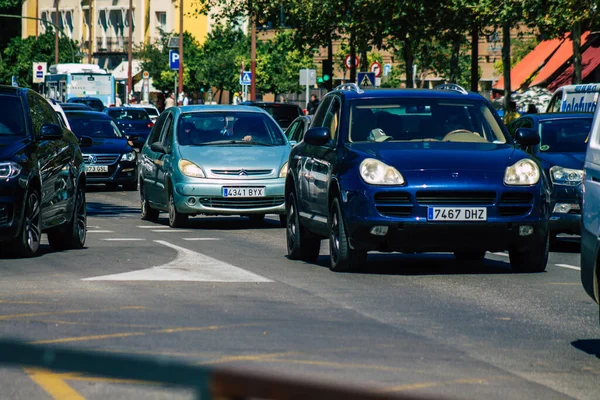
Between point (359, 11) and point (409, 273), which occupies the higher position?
point (359, 11)

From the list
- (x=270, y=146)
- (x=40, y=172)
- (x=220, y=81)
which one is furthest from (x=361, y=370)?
(x=220, y=81)

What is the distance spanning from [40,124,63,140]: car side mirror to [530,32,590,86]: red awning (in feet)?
134

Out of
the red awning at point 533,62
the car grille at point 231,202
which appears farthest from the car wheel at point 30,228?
the red awning at point 533,62

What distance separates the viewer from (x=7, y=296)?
9586 millimetres

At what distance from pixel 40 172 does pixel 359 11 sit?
35847 millimetres

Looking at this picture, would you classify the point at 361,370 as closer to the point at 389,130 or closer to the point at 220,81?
the point at 389,130

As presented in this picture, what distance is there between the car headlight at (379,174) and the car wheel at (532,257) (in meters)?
1.34

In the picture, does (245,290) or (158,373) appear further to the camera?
(245,290)

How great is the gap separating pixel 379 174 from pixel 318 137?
48.7 inches

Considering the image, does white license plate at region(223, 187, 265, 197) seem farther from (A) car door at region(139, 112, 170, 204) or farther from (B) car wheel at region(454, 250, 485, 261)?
(B) car wheel at region(454, 250, 485, 261)

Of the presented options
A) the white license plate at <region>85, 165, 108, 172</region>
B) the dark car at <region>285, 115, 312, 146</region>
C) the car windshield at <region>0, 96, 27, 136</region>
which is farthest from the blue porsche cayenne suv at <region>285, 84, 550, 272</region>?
the white license plate at <region>85, 165, 108, 172</region>

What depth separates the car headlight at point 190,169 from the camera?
59.5 feet

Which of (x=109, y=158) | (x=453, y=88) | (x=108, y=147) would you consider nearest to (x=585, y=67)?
(x=108, y=147)

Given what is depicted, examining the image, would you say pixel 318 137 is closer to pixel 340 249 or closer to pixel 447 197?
pixel 340 249
